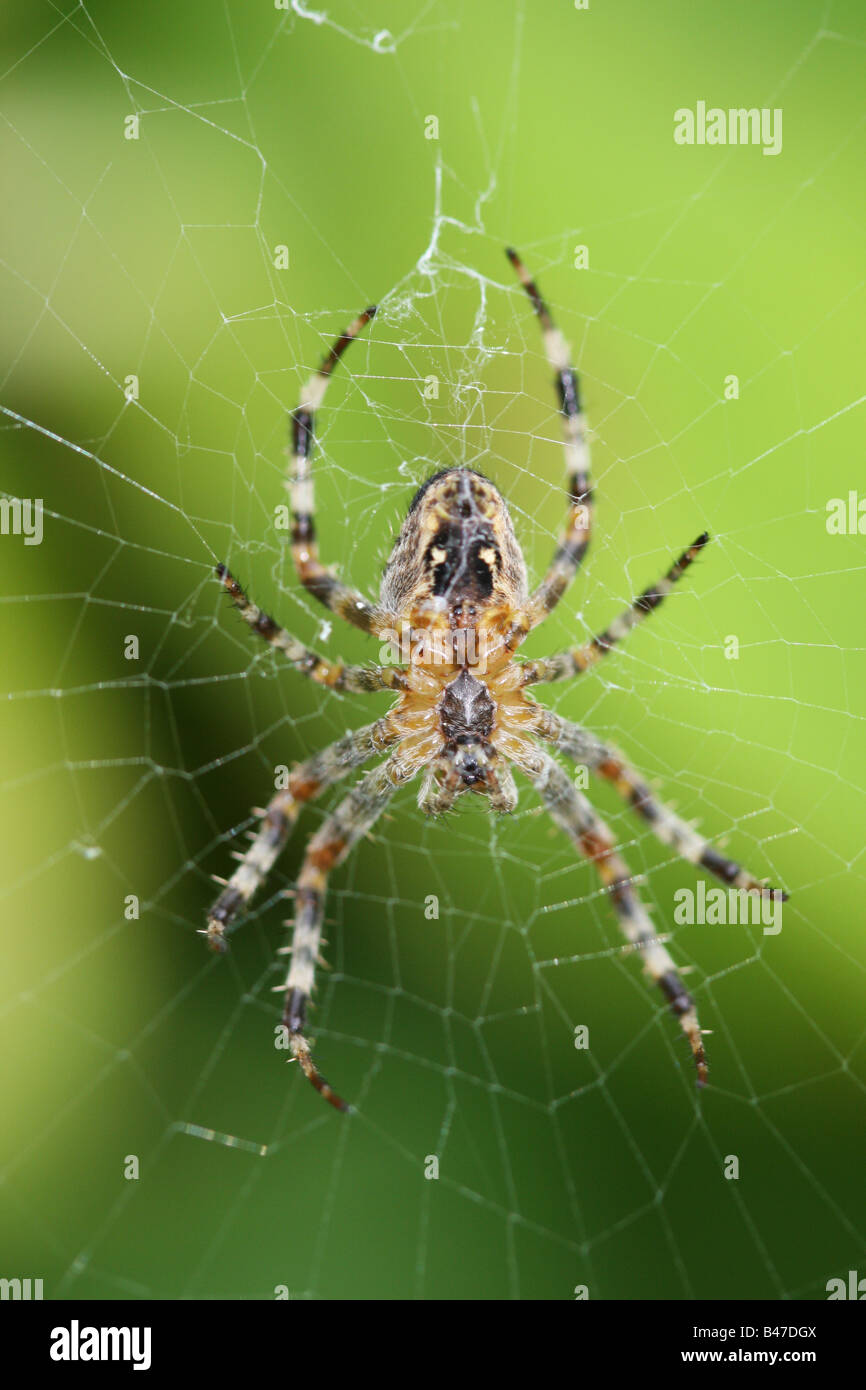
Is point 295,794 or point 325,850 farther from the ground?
point 295,794

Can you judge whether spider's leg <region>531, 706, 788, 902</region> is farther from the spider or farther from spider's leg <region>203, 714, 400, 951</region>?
spider's leg <region>203, 714, 400, 951</region>

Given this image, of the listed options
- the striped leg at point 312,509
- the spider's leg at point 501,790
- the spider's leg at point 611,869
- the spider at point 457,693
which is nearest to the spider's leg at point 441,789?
the spider at point 457,693

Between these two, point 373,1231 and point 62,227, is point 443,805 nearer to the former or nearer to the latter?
point 373,1231

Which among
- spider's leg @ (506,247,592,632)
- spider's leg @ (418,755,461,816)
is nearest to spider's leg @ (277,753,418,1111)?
spider's leg @ (418,755,461,816)

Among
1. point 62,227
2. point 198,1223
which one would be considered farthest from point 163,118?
point 198,1223

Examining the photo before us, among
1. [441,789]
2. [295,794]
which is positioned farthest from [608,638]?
[295,794]

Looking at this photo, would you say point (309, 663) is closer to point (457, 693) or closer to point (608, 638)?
point (457, 693)
